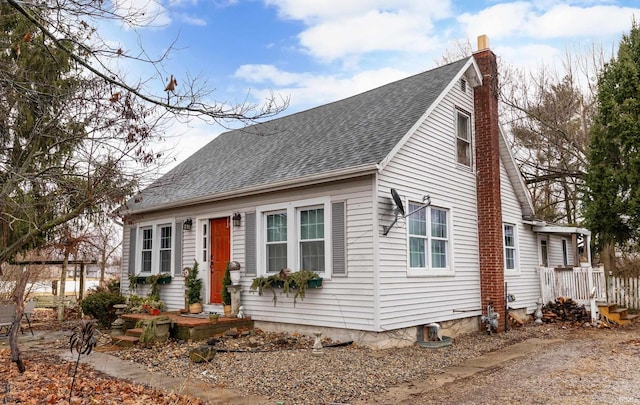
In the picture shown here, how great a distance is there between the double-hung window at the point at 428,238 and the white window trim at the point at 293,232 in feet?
5.32

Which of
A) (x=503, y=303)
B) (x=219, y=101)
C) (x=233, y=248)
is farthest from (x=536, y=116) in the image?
(x=219, y=101)

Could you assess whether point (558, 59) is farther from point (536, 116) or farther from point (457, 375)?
point (457, 375)

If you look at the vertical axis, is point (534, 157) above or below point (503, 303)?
→ above

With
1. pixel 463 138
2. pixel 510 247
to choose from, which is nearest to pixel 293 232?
pixel 463 138

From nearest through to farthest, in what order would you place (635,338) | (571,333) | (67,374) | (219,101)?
(219,101), (67,374), (635,338), (571,333)

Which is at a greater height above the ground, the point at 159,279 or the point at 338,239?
the point at 338,239

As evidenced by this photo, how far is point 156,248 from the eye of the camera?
12.7 meters

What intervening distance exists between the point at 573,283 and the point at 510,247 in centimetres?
206

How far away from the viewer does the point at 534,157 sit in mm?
21625

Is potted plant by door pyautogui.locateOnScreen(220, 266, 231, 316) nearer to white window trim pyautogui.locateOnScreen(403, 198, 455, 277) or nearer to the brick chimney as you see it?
white window trim pyautogui.locateOnScreen(403, 198, 455, 277)

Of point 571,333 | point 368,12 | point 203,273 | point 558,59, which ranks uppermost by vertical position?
point 558,59

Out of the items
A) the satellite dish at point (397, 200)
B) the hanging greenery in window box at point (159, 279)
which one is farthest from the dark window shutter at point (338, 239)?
the hanging greenery in window box at point (159, 279)

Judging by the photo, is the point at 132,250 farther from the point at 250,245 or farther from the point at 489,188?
the point at 489,188

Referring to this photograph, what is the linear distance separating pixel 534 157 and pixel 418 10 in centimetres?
1402
